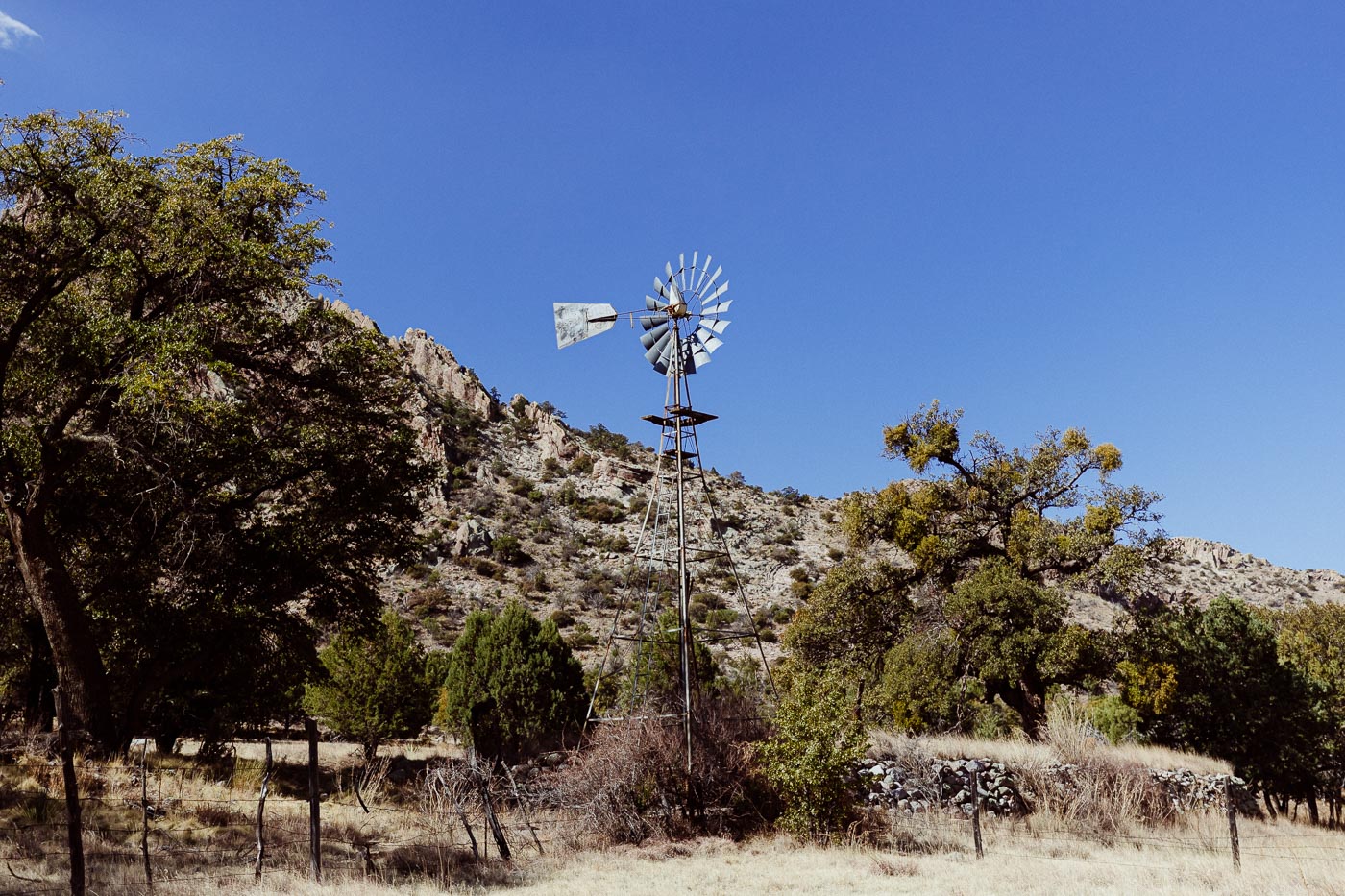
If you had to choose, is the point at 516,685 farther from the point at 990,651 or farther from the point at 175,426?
the point at 175,426

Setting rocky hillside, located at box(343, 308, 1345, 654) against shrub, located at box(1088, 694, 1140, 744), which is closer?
shrub, located at box(1088, 694, 1140, 744)

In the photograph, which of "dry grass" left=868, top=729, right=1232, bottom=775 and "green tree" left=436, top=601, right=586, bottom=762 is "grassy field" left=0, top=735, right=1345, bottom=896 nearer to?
"dry grass" left=868, top=729, right=1232, bottom=775

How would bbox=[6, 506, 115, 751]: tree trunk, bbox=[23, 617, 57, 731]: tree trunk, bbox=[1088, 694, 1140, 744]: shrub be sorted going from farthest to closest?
1. bbox=[1088, 694, 1140, 744]: shrub
2. bbox=[23, 617, 57, 731]: tree trunk
3. bbox=[6, 506, 115, 751]: tree trunk

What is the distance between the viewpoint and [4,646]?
20.4m

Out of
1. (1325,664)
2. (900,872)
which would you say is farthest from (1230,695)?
(900,872)

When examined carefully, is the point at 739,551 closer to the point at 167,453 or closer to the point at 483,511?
the point at 483,511

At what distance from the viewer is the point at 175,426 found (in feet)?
49.9

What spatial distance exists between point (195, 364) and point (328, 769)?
1447cm

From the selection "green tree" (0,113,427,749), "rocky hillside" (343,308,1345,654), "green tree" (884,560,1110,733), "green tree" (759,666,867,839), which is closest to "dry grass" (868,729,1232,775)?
"green tree" (759,666,867,839)

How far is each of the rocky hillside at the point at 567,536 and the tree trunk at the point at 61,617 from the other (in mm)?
26559

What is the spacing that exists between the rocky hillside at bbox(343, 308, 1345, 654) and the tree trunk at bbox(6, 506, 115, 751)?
87.1ft

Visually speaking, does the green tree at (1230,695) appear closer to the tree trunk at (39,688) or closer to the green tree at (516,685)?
the green tree at (516,685)

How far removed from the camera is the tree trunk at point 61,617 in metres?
14.1

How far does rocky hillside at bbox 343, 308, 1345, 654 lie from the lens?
48.4 m
